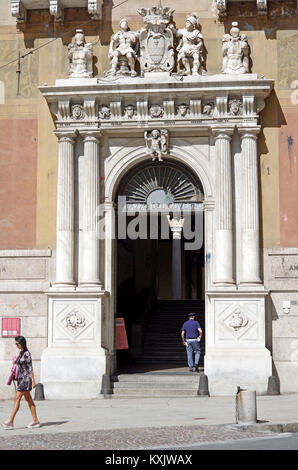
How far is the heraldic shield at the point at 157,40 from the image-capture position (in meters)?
19.5

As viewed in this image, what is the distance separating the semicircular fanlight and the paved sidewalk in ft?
16.7

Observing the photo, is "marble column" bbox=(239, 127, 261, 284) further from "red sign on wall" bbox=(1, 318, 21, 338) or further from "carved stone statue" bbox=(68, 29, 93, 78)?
"red sign on wall" bbox=(1, 318, 21, 338)

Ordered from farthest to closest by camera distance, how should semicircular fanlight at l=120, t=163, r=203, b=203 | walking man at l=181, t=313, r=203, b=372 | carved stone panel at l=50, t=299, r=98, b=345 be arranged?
1. semicircular fanlight at l=120, t=163, r=203, b=203
2. walking man at l=181, t=313, r=203, b=372
3. carved stone panel at l=50, t=299, r=98, b=345

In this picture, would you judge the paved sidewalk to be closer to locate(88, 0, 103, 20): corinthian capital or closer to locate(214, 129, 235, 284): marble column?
locate(214, 129, 235, 284): marble column

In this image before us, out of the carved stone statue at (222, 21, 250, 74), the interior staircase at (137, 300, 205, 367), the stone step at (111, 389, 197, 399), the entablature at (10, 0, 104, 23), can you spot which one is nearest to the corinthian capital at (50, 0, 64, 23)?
the entablature at (10, 0, 104, 23)

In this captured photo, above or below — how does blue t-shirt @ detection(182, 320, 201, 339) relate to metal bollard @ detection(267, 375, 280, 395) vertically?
above

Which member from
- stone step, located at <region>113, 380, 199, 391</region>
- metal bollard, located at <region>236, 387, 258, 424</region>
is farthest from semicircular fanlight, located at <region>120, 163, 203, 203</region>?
metal bollard, located at <region>236, 387, 258, 424</region>

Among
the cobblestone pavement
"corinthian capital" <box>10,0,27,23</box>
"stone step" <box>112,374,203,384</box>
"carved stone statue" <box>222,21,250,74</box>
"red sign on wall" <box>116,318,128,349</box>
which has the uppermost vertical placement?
"corinthian capital" <box>10,0,27,23</box>

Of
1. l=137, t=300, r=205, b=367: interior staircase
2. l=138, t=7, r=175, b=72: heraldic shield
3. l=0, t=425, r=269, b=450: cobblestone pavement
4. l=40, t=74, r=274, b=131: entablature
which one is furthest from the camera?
l=137, t=300, r=205, b=367: interior staircase

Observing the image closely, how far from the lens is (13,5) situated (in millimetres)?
19797

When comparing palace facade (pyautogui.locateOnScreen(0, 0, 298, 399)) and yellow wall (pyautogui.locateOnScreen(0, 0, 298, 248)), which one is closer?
palace facade (pyautogui.locateOnScreen(0, 0, 298, 399))

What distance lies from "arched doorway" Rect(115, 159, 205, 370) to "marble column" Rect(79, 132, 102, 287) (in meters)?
0.90

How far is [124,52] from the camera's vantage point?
19406mm

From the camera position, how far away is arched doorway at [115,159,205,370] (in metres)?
19.8
